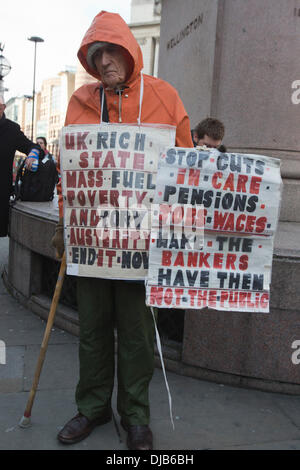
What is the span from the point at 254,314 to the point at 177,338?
0.84 metres

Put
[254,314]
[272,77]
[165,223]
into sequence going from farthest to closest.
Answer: [272,77] < [254,314] < [165,223]

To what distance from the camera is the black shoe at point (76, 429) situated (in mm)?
2797

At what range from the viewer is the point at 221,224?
267 centimetres

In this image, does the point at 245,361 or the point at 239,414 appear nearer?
the point at 239,414

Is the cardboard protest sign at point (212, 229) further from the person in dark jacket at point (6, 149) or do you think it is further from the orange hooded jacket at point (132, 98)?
the person in dark jacket at point (6, 149)

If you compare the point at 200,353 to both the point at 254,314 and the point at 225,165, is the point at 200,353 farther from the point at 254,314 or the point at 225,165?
the point at 225,165

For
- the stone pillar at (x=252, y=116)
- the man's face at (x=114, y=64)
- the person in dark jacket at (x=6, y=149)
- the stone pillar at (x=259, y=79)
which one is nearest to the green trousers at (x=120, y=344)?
the stone pillar at (x=252, y=116)

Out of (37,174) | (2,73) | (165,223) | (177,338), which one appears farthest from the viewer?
(2,73)

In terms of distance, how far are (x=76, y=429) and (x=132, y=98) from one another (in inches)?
75.1

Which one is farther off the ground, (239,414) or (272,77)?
(272,77)

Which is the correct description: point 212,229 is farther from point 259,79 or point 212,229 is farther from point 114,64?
point 259,79

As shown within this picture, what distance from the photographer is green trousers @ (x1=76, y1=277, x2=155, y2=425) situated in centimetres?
282

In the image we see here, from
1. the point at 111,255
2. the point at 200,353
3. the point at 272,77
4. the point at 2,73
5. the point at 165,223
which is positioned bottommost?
the point at 200,353

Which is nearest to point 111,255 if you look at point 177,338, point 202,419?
point 202,419
